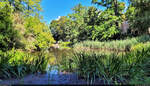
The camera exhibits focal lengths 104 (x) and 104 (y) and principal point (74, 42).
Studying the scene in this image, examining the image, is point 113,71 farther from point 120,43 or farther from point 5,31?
point 120,43

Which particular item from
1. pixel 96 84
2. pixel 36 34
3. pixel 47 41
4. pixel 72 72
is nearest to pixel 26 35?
pixel 36 34

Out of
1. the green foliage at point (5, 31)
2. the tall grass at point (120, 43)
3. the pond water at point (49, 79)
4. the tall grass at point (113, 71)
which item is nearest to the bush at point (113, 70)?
the tall grass at point (113, 71)

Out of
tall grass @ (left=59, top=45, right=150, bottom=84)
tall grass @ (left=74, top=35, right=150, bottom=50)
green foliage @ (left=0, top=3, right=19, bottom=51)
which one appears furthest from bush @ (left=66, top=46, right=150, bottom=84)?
tall grass @ (left=74, top=35, right=150, bottom=50)

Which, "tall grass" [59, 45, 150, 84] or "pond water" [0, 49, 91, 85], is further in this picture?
"pond water" [0, 49, 91, 85]

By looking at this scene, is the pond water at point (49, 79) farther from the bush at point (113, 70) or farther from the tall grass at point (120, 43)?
the tall grass at point (120, 43)

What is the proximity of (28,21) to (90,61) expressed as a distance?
12.0m

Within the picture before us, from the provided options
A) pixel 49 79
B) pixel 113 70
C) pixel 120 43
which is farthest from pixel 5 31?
pixel 120 43

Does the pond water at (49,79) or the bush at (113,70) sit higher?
the bush at (113,70)

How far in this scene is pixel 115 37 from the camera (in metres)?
15.8

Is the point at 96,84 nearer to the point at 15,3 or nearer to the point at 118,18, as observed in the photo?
the point at 118,18

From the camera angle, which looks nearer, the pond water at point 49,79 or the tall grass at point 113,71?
the tall grass at point 113,71

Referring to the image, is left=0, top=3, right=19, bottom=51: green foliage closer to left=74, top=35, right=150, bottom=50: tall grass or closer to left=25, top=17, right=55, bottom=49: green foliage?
left=25, top=17, right=55, bottom=49: green foliage

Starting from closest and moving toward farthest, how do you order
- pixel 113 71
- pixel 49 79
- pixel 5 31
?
pixel 113 71
pixel 49 79
pixel 5 31

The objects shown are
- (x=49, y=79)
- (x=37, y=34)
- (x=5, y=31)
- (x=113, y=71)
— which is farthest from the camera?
(x=37, y=34)
